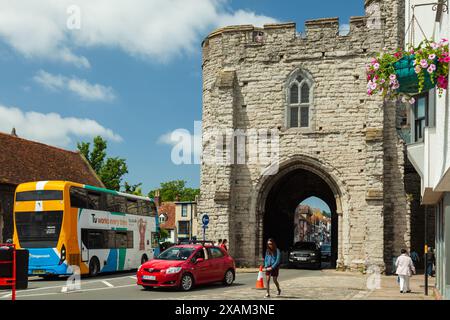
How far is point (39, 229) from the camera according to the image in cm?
2100

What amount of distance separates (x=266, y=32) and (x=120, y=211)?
1086cm

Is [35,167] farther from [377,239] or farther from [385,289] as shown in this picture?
[385,289]

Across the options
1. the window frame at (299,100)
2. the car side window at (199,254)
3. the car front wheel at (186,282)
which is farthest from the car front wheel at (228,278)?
the window frame at (299,100)

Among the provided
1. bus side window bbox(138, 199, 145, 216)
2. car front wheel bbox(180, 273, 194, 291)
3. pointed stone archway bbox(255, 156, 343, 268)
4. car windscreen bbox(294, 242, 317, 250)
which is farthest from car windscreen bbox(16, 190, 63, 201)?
car windscreen bbox(294, 242, 317, 250)

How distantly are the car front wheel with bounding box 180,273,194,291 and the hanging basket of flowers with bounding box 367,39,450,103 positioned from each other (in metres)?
7.68

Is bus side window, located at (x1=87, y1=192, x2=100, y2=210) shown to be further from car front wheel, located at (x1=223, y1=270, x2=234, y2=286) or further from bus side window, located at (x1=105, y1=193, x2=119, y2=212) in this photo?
car front wheel, located at (x1=223, y1=270, x2=234, y2=286)

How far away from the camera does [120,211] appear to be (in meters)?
24.7

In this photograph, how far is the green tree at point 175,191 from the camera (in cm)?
9098

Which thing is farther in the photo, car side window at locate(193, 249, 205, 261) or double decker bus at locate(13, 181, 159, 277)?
double decker bus at locate(13, 181, 159, 277)

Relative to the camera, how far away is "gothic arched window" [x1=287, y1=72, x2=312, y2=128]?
27984mm

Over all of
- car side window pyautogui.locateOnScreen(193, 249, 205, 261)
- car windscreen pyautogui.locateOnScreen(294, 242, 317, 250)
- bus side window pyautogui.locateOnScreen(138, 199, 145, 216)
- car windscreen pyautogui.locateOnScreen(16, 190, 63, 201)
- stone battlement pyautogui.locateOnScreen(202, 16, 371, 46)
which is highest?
stone battlement pyautogui.locateOnScreen(202, 16, 371, 46)

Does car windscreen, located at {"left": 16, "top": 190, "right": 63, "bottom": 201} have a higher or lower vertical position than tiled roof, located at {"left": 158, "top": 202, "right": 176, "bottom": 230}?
higher

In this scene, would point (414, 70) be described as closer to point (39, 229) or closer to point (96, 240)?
point (39, 229)

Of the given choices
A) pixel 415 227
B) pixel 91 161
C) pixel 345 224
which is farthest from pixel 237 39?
pixel 91 161
